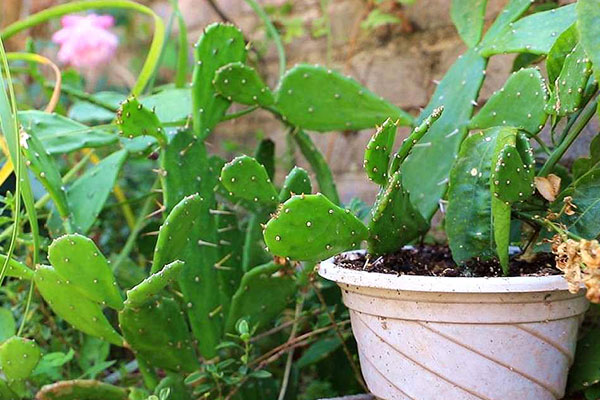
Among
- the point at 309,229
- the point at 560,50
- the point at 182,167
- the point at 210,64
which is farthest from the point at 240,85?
the point at 560,50

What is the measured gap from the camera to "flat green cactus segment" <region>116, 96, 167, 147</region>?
3.40 ft

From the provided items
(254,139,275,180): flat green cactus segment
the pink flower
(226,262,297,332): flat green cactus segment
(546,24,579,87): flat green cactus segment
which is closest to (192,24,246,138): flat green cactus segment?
(254,139,275,180): flat green cactus segment

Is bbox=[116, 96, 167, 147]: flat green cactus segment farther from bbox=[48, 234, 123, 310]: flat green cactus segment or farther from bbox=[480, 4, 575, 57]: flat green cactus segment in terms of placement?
bbox=[480, 4, 575, 57]: flat green cactus segment

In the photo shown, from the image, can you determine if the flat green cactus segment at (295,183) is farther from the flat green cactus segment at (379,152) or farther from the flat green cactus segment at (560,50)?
the flat green cactus segment at (560,50)

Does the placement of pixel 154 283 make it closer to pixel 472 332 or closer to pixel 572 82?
pixel 472 332

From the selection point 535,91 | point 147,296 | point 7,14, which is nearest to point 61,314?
point 147,296

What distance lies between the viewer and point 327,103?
1286 mm

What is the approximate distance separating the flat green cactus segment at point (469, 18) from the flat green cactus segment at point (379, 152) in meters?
0.45

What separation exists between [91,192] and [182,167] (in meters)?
0.22

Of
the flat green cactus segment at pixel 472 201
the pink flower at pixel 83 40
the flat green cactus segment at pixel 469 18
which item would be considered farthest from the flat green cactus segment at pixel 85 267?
the pink flower at pixel 83 40

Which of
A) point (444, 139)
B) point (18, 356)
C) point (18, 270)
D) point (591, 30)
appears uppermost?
point (591, 30)

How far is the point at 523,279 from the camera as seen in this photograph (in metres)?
0.84

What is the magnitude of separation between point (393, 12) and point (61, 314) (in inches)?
44.8

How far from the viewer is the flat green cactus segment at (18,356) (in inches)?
39.9
